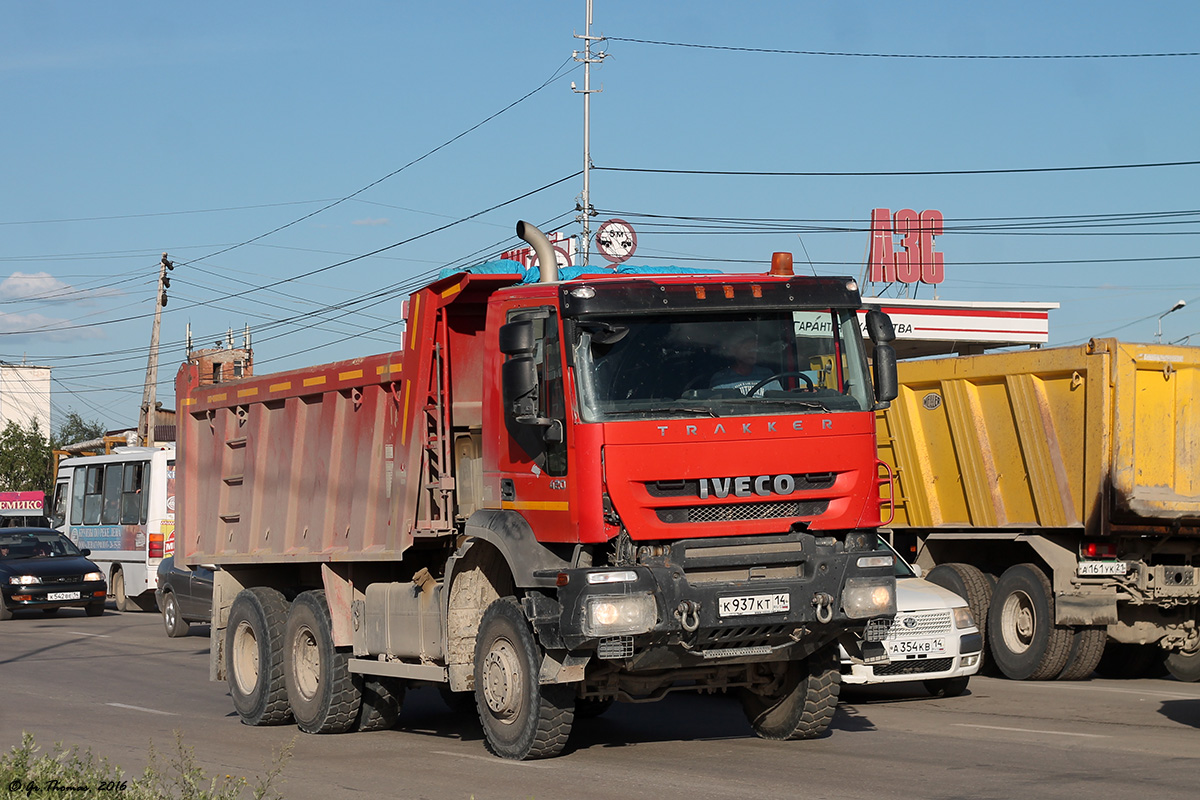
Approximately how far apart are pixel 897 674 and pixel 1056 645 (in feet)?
10.1

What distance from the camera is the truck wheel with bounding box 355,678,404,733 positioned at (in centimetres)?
1205

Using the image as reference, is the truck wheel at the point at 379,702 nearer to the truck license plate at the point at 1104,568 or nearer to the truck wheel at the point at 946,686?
the truck wheel at the point at 946,686

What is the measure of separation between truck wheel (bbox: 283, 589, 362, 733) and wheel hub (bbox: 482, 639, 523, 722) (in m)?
2.41

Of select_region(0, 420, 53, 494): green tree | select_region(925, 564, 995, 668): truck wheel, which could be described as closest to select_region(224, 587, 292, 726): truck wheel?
select_region(925, 564, 995, 668): truck wheel

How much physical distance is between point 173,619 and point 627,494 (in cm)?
1612

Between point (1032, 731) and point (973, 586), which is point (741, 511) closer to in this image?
point (1032, 731)

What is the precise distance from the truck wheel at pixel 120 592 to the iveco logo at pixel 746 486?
23.2m

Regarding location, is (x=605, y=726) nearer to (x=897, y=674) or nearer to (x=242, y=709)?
(x=897, y=674)

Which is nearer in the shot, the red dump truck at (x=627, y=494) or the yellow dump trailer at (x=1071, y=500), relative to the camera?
the red dump truck at (x=627, y=494)

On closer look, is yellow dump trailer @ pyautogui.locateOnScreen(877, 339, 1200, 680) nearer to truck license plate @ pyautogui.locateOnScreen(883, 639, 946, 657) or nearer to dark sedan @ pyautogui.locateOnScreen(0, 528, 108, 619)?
truck license plate @ pyautogui.locateOnScreen(883, 639, 946, 657)

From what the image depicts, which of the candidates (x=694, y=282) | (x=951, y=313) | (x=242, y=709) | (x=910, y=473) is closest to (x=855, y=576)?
(x=694, y=282)

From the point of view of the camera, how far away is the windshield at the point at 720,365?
9.05m

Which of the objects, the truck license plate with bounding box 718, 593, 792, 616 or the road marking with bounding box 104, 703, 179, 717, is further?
the road marking with bounding box 104, 703, 179, 717

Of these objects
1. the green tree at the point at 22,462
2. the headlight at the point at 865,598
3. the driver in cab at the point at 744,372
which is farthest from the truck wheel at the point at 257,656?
the green tree at the point at 22,462
